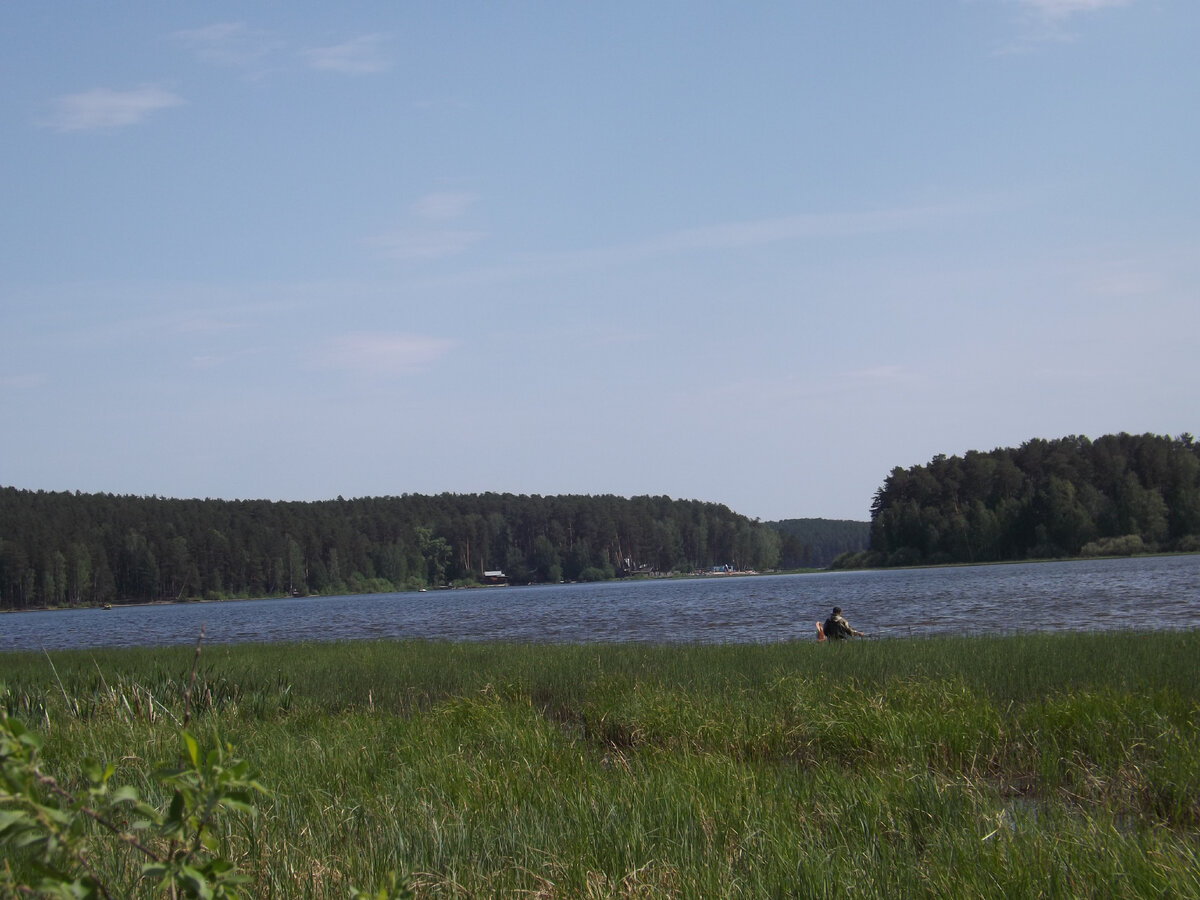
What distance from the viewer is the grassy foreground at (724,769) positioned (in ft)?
21.1

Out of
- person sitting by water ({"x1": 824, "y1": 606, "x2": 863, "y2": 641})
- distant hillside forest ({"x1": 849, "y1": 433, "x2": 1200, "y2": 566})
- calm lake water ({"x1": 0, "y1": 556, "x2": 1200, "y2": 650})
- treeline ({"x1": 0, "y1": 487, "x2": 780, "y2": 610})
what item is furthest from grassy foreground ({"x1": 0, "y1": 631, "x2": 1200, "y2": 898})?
distant hillside forest ({"x1": 849, "y1": 433, "x2": 1200, "y2": 566})

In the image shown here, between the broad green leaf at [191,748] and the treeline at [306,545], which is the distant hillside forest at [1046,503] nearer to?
the treeline at [306,545]

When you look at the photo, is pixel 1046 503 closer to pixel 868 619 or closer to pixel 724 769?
pixel 868 619

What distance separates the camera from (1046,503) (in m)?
104

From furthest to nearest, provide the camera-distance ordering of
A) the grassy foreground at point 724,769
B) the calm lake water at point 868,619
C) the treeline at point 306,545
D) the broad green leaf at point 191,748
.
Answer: the treeline at point 306,545
the calm lake water at point 868,619
the grassy foreground at point 724,769
the broad green leaf at point 191,748

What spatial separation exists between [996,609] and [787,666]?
76.3 feet

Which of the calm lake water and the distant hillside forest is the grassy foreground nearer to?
the calm lake water

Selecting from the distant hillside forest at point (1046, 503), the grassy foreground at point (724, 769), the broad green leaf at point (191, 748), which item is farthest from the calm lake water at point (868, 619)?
the distant hillside forest at point (1046, 503)

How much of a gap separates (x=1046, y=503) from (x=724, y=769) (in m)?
106

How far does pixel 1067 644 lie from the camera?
1788cm

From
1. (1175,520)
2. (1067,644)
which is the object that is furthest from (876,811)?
(1175,520)

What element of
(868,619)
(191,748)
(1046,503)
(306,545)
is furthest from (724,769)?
(306,545)

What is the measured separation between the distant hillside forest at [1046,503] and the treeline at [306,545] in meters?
64.4

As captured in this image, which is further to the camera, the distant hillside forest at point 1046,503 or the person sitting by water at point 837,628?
the distant hillside forest at point 1046,503
